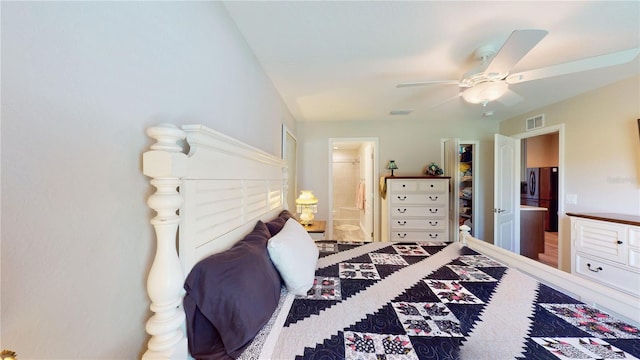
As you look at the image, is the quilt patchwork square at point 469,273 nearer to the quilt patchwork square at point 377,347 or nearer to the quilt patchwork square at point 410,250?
the quilt patchwork square at point 410,250

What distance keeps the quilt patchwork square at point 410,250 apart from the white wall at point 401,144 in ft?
6.62

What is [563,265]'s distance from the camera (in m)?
2.62

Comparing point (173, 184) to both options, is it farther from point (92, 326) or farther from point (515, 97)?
point (515, 97)

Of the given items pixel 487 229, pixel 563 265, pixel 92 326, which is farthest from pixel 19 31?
pixel 487 229

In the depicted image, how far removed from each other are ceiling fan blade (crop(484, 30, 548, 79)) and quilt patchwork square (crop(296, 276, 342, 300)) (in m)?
1.64

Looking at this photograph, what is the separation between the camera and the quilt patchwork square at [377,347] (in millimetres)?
788

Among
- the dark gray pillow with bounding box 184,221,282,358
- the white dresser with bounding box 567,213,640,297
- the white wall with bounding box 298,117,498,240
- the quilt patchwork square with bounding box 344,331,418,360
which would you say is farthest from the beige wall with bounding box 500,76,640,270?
the dark gray pillow with bounding box 184,221,282,358

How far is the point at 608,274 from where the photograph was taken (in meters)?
2.02

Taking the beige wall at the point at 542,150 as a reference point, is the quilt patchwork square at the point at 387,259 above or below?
below

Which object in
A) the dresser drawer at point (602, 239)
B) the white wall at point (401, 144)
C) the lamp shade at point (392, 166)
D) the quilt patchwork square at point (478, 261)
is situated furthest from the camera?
the white wall at point (401, 144)

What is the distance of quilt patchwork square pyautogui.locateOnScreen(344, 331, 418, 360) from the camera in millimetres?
788

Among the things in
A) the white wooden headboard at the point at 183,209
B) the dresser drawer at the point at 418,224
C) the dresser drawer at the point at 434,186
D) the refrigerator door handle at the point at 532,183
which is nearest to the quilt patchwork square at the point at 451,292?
the white wooden headboard at the point at 183,209

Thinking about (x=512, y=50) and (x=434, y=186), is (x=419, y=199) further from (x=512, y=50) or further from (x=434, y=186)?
(x=512, y=50)

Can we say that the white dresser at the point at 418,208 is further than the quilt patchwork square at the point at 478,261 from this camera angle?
Yes
